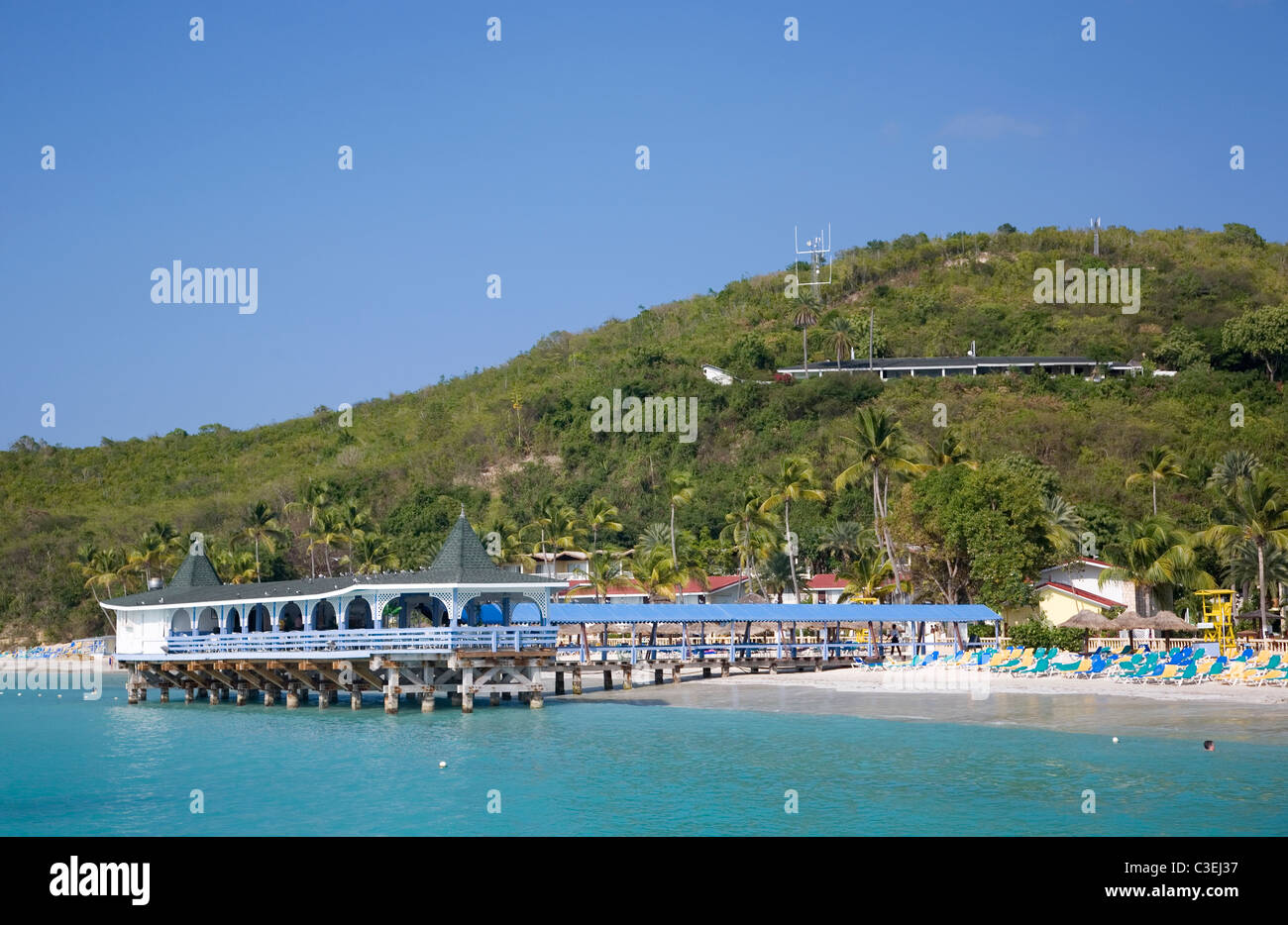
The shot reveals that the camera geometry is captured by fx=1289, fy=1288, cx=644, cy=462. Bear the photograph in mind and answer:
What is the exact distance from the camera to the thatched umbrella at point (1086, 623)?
45.6 meters

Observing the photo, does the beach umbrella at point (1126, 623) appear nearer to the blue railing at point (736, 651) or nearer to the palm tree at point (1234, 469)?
the blue railing at point (736, 651)

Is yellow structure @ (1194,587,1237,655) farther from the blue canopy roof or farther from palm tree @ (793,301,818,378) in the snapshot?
Result: palm tree @ (793,301,818,378)

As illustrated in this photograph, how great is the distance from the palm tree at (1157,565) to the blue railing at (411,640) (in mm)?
27311

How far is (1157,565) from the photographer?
51406 millimetres

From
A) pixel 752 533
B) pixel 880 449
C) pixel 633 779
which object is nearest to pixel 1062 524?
pixel 880 449

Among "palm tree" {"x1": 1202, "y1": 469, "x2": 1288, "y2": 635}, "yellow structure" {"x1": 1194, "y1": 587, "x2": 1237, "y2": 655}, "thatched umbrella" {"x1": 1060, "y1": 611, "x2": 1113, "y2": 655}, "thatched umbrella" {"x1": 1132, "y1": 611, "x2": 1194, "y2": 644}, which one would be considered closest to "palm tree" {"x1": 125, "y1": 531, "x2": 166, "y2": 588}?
"thatched umbrella" {"x1": 1060, "y1": 611, "x2": 1113, "y2": 655}

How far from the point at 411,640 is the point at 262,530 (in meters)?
45.4

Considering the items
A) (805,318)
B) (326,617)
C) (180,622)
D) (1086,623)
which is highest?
(805,318)

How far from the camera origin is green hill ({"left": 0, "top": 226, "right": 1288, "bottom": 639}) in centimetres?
8462

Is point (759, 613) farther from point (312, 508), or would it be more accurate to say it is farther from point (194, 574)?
point (312, 508)

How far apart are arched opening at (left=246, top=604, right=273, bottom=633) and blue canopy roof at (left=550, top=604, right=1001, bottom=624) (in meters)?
9.76

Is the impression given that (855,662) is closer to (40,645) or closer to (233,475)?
(40,645)

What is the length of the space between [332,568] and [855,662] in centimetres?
4742
